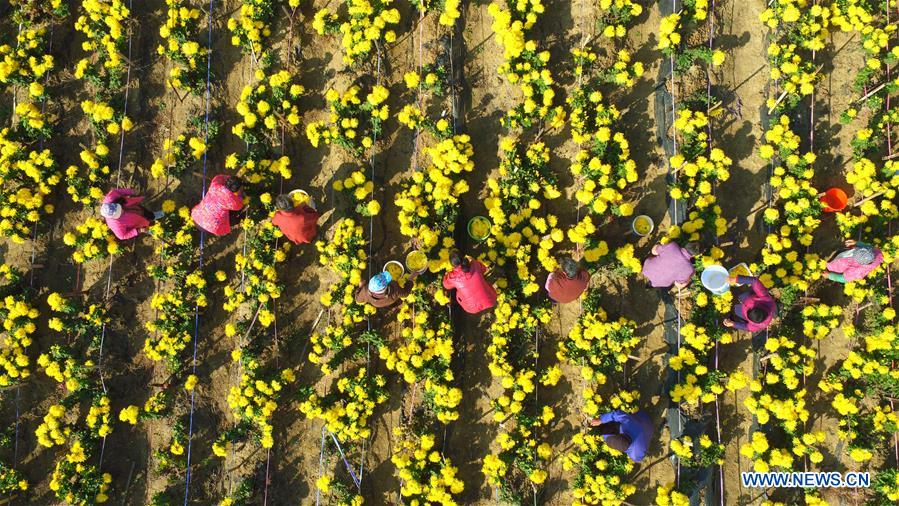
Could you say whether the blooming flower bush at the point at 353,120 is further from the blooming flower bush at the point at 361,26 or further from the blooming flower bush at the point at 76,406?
the blooming flower bush at the point at 76,406

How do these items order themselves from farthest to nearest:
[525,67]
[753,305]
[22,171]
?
[22,171] → [525,67] → [753,305]

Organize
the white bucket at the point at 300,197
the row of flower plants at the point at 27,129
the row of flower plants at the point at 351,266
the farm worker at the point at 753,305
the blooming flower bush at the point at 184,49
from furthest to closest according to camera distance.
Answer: the blooming flower bush at the point at 184,49 < the row of flower plants at the point at 27,129 < the white bucket at the point at 300,197 < the row of flower plants at the point at 351,266 < the farm worker at the point at 753,305

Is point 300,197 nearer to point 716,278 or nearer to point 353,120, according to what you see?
point 353,120

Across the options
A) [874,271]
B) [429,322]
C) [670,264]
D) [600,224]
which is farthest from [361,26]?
[874,271]

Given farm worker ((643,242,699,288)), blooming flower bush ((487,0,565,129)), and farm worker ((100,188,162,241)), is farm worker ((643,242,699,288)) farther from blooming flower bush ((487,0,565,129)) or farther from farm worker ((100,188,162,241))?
farm worker ((100,188,162,241))

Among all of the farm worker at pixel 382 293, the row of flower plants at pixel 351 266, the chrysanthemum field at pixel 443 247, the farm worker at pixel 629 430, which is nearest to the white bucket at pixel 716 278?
the chrysanthemum field at pixel 443 247

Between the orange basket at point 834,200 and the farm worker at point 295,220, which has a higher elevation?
the orange basket at point 834,200

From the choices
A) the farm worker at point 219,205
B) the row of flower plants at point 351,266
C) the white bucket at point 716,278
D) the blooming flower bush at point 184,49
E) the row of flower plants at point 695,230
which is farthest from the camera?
the blooming flower bush at point 184,49
